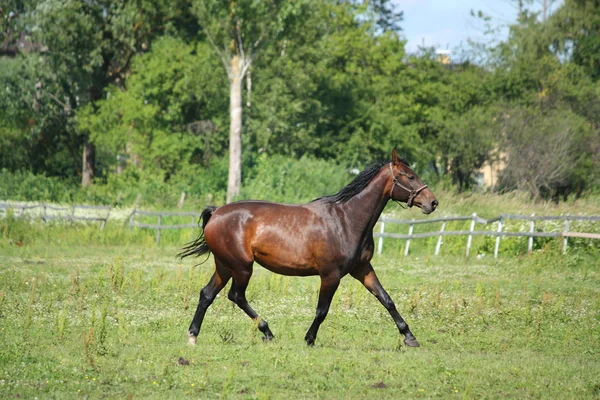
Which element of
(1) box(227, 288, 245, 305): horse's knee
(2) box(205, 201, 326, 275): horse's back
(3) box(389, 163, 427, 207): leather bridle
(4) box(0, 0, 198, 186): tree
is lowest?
(1) box(227, 288, 245, 305): horse's knee

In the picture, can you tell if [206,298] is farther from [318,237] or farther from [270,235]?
[318,237]

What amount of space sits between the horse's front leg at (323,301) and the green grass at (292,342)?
0.15 meters

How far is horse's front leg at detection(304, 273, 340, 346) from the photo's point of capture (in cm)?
1123

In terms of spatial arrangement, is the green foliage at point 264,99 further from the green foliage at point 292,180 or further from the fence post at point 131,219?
the fence post at point 131,219

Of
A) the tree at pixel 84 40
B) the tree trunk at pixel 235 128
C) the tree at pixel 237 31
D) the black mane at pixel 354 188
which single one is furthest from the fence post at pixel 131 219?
the black mane at pixel 354 188

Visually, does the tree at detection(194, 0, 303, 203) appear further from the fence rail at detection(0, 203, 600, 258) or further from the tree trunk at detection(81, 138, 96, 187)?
the tree trunk at detection(81, 138, 96, 187)

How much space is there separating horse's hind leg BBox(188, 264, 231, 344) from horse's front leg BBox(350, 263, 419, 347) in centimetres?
170

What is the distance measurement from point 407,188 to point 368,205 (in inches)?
21.5

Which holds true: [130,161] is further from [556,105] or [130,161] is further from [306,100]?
[556,105]

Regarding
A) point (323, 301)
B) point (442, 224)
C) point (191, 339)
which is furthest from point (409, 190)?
point (442, 224)

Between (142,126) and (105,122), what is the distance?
1845mm

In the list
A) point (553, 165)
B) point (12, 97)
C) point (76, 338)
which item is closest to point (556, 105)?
point (553, 165)

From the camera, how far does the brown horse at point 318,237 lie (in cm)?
1130

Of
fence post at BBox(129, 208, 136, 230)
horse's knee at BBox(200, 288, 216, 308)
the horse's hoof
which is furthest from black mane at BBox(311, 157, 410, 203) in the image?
fence post at BBox(129, 208, 136, 230)
